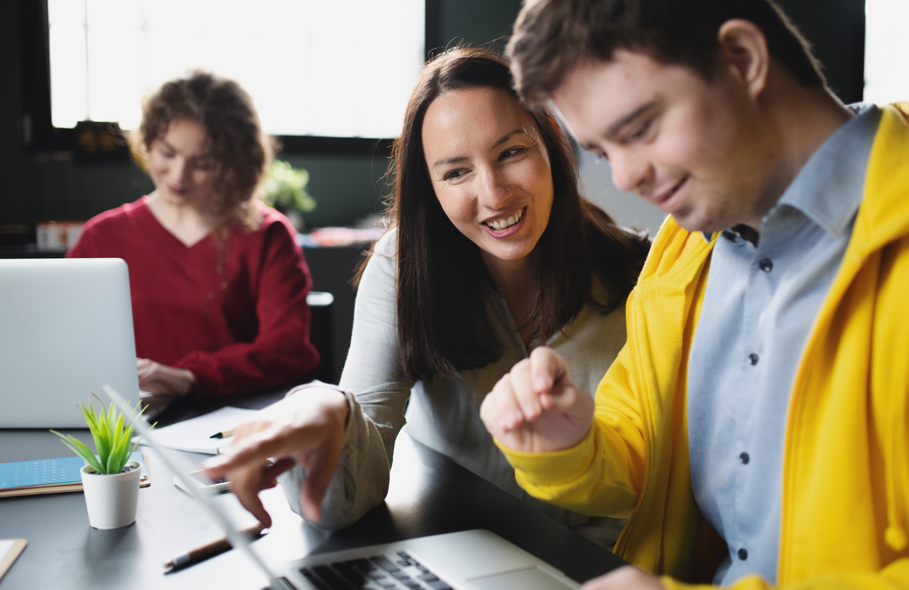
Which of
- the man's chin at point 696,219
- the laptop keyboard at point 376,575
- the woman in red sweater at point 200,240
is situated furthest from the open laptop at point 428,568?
the woman in red sweater at point 200,240

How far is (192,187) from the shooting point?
217 centimetres

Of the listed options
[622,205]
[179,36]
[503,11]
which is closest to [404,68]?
[503,11]

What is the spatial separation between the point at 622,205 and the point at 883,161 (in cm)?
261

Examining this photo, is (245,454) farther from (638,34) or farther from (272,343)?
(272,343)

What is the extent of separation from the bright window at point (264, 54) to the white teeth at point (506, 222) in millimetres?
2635

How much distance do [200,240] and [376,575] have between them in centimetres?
164

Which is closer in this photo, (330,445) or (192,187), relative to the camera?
(330,445)

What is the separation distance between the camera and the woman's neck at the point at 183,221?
2.21 metres

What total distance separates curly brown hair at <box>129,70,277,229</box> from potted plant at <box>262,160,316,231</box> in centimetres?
158

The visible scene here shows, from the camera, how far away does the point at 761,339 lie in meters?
0.89

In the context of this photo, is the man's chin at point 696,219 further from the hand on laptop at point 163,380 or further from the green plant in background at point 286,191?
the green plant in background at point 286,191

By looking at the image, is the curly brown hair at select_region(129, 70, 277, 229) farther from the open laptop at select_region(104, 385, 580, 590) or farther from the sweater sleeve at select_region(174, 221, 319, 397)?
the open laptop at select_region(104, 385, 580, 590)

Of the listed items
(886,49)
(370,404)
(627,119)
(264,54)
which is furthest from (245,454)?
(886,49)

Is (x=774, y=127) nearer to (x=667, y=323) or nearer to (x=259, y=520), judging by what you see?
(x=667, y=323)
